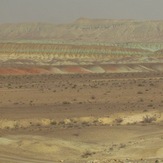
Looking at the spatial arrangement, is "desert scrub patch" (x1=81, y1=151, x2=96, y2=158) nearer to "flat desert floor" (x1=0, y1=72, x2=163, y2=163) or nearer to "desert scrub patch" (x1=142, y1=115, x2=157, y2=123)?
"flat desert floor" (x1=0, y1=72, x2=163, y2=163)

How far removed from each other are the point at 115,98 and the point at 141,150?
28938 millimetres

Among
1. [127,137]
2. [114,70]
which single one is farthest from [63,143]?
[114,70]

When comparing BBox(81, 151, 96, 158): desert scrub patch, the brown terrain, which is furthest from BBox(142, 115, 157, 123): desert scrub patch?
BBox(81, 151, 96, 158): desert scrub patch

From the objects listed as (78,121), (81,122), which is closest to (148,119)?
(81,122)

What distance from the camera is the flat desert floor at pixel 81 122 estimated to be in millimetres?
22031

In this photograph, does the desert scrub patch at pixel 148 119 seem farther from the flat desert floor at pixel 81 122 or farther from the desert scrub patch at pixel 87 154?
the desert scrub patch at pixel 87 154

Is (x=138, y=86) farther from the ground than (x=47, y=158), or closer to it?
farther from the ground

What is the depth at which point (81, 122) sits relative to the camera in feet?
116

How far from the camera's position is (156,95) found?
175 ft

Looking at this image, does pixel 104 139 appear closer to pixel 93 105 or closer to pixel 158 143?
pixel 158 143

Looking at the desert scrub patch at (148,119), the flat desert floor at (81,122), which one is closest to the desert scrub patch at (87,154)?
the flat desert floor at (81,122)

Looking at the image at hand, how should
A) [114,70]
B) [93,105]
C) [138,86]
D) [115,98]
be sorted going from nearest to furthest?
[93,105] → [115,98] → [138,86] → [114,70]

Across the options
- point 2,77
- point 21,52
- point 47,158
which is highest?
point 21,52

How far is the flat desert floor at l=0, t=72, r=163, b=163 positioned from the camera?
22.0 metres
